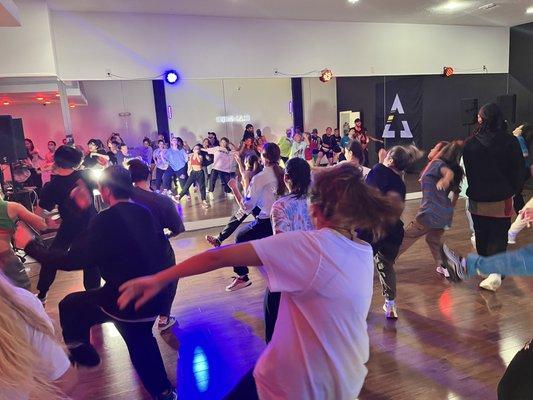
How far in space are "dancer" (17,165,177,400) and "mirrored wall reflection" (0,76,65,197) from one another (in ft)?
14.0

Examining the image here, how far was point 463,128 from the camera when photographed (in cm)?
986

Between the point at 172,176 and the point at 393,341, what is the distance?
546cm

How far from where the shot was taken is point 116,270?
212 centimetres

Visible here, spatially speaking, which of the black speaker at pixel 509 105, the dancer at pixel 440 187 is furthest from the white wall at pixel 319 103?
the dancer at pixel 440 187

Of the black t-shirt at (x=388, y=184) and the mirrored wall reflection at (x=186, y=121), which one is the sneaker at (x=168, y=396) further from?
the mirrored wall reflection at (x=186, y=121)

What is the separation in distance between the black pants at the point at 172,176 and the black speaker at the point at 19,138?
226 centimetres

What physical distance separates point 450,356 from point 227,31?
6071 millimetres

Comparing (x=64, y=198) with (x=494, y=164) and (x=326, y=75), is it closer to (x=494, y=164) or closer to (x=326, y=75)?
(x=494, y=164)

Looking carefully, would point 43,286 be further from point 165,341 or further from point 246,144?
point 246,144

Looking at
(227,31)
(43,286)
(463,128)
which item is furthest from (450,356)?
(463,128)

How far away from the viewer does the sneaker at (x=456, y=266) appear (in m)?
1.71

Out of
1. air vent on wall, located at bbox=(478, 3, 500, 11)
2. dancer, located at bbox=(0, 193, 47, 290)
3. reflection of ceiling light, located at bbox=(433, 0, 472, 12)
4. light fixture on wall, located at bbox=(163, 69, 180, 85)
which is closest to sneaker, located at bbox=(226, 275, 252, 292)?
dancer, located at bbox=(0, 193, 47, 290)

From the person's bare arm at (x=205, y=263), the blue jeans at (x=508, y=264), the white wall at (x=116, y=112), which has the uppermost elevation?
the white wall at (x=116, y=112)

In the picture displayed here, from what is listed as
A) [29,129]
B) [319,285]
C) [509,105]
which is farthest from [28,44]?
[509,105]
